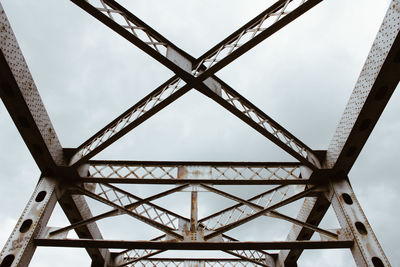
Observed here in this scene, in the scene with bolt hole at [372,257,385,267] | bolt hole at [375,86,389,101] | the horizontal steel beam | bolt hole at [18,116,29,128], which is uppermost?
bolt hole at [18,116,29,128]

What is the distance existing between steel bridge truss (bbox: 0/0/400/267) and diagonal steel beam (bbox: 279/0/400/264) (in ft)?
0.08

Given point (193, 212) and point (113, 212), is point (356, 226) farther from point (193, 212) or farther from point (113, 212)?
point (113, 212)

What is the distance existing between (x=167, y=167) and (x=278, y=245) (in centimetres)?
397

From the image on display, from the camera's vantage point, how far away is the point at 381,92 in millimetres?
7137

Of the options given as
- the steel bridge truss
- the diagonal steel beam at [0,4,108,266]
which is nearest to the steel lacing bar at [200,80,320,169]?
the steel bridge truss

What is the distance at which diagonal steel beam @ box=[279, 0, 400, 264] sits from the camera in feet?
20.8

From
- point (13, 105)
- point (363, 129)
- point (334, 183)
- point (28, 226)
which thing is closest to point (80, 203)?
point (28, 226)

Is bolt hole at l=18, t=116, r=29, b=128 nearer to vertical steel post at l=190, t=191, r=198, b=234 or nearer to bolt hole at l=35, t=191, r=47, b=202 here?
bolt hole at l=35, t=191, r=47, b=202

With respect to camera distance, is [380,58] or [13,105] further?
[13,105]

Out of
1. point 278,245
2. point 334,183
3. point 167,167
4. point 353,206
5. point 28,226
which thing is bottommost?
point 278,245

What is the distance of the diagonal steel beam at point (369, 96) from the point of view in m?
6.33

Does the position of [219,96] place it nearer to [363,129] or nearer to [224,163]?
[224,163]

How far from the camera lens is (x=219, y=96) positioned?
7289 millimetres

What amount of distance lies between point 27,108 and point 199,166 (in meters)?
4.98
